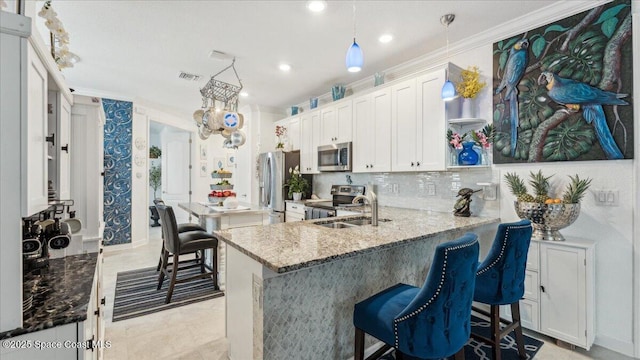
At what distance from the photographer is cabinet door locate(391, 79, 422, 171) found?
10.6 ft

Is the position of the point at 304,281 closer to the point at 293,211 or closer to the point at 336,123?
the point at 336,123

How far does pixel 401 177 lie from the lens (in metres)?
3.77

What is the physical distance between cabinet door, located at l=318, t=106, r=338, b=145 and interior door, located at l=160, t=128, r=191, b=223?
391 centimetres

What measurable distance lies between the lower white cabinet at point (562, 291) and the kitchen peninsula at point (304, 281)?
0.76 m

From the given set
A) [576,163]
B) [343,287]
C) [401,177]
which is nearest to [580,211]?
[576,163]

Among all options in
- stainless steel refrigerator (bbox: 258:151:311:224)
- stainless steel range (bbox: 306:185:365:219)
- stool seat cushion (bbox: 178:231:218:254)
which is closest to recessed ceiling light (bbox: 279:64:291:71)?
stainless steel refrigerator (bbox: 258:151:311:224)

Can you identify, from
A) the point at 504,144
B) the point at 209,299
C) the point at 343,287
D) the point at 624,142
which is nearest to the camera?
the point at 343,287

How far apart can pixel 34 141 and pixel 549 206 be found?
3.07 m

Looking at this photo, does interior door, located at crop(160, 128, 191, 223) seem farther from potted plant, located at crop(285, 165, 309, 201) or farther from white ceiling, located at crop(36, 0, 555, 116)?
potted plant, located at crop(285, 165, 309, 201)

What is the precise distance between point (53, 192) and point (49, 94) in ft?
1.90

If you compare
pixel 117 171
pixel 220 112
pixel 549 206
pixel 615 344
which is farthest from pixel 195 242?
pixel 615 344

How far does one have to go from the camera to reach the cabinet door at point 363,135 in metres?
3.79

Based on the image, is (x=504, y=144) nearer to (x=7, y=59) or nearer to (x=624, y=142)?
(x=624, y=142)

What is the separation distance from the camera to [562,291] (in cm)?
219
